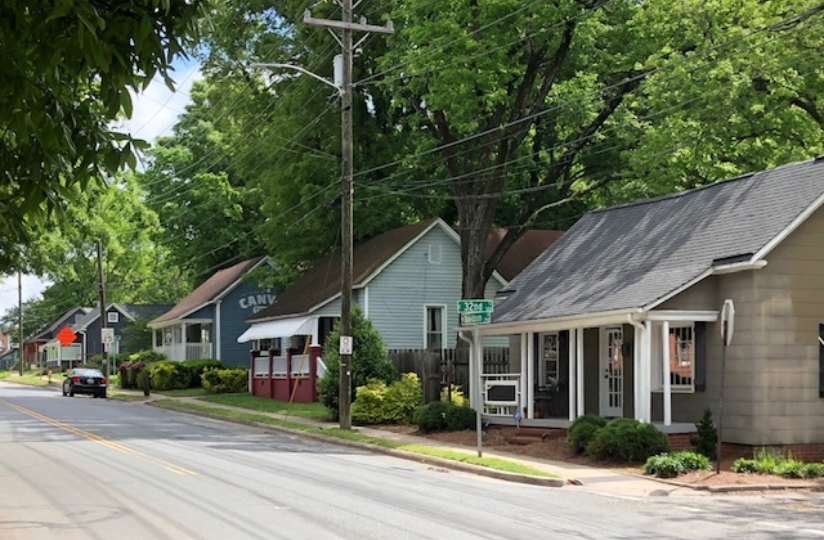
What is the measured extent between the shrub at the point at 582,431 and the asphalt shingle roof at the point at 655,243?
7.66 ft

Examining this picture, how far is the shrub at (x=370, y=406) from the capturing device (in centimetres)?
2947

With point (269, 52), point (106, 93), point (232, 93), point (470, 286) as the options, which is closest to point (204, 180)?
point (232, 93)

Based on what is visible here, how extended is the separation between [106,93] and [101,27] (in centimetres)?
53

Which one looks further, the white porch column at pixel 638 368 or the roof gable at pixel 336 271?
the roof gable at pixel 336 271

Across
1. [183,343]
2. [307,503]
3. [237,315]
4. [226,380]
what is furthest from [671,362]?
[183,343]

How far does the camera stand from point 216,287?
57.1 metres

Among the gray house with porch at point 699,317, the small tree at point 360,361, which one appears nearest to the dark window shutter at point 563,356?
the gray house with porch at point 699,317

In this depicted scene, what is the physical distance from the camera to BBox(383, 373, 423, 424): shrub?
2961 centimetres

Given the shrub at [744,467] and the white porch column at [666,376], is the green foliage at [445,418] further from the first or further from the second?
the shrub at [744,467]

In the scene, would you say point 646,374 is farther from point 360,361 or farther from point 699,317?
Result: point 360,361

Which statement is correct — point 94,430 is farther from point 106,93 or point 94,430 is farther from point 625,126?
point 106,93

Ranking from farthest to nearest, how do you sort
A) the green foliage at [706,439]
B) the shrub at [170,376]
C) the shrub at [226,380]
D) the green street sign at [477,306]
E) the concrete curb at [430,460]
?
the shrub at [170,376] → the shrub at [226,380] → the green street sign at [477,306] → the green foliage at [706,439] → the concrete curb at [430,460]

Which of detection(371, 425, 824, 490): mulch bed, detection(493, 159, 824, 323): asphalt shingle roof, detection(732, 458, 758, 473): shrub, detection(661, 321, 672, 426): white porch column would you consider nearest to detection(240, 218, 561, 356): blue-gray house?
detection(371, 425, 824, 490): mulch bed

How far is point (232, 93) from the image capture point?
45781mm
